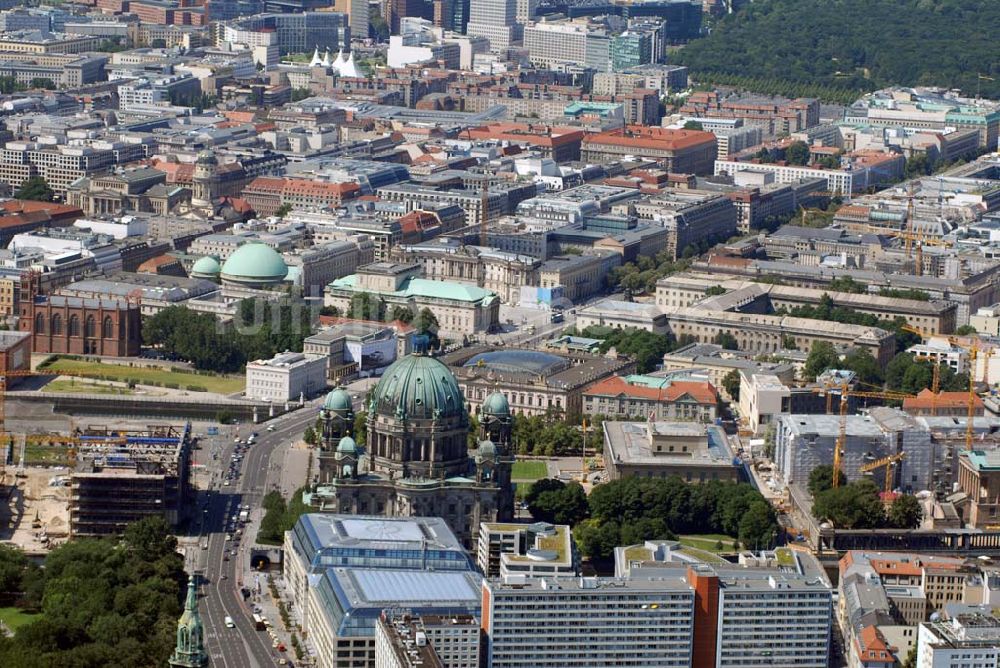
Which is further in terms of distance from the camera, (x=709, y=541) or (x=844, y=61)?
(x=844, y=61)

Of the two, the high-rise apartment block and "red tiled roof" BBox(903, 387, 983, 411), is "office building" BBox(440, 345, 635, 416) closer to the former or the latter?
A: "red tiled roof" BBox(903, 387, 983, 411)

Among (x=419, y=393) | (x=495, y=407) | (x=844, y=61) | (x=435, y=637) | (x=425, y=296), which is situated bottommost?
(x=435, y=637)

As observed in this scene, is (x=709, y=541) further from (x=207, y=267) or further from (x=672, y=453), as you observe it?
(x=207, y=267)

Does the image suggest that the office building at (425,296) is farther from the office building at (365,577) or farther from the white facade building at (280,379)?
the office building at (365,577)

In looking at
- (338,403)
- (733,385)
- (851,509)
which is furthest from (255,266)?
(851,509)

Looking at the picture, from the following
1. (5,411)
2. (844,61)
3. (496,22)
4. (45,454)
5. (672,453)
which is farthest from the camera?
(496,22)

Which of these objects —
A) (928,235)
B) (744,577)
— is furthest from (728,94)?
(744,577)

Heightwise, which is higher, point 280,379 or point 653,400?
point 653,400
